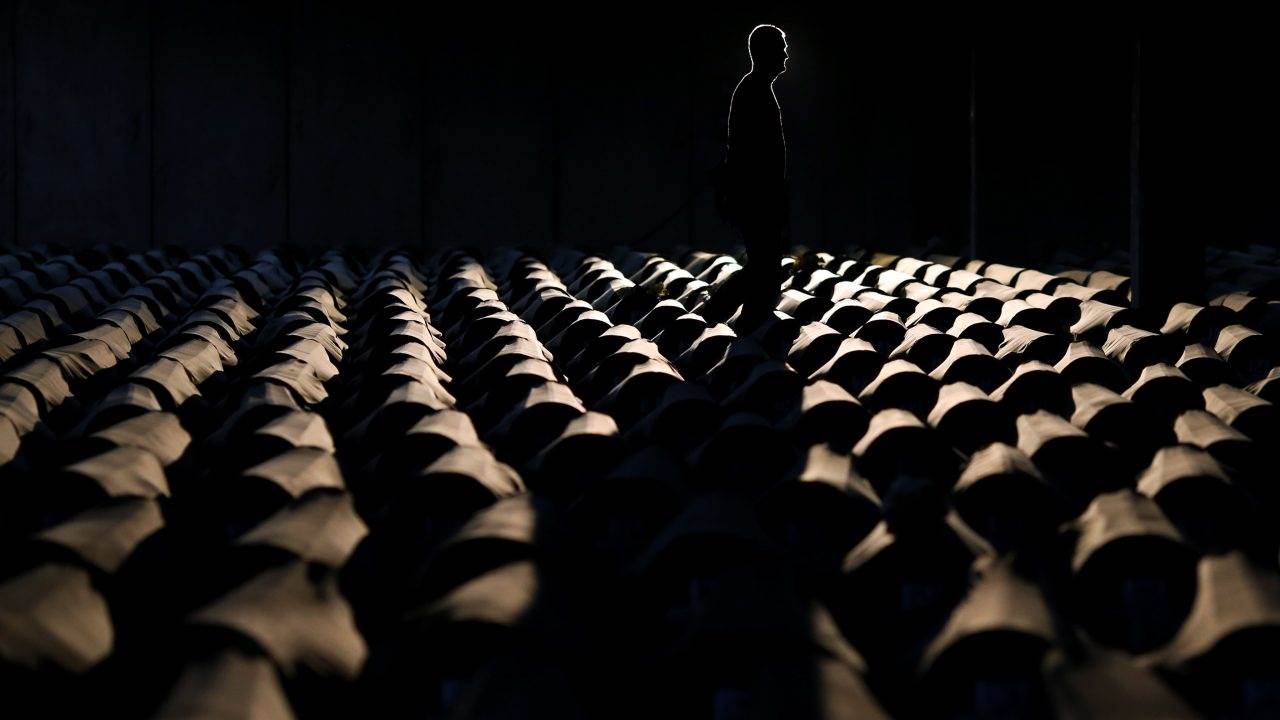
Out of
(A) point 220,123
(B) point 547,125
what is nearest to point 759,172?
(B) point 547,125

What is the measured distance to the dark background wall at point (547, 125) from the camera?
12.9m

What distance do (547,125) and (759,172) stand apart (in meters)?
7.40

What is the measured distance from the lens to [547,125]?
13.4 metres

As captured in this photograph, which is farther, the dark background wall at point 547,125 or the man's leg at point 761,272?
the dark background wall at point 547,125

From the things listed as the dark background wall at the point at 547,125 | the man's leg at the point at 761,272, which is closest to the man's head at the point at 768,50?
the man's leg at the point at 761,272

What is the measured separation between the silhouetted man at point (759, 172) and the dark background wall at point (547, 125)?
21.3 feet

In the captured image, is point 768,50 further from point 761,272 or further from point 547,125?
point 547,125

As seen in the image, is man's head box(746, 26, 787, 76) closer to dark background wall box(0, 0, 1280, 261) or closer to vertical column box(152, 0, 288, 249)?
dark background wall box(0, 0, 1280, 261)

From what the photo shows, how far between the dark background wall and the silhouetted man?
6.49 meters

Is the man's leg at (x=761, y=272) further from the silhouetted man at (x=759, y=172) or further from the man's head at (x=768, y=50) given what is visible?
the man's head at (x=768, y=50)

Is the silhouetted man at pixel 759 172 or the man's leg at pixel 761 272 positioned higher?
the silhouetted man at pixel 759 172

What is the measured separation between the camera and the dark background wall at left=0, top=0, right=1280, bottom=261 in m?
12.9

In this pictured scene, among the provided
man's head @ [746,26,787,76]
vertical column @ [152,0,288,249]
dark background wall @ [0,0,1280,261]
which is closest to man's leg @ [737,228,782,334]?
man's head @ [746,26,787,76]

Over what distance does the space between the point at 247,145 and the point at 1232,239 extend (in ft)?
32.6
